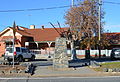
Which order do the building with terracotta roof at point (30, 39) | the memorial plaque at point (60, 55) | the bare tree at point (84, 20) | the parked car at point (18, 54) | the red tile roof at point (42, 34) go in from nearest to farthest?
the memorial plaque at point (60, 55), the parked car at point (18, 54), the bare tree at point (84, 20), the building with terracotta roof at point (30, 39), the red tile roof at point (42, 34)

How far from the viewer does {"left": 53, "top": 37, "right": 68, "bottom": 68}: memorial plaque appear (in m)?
17.7

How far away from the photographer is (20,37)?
43.0m

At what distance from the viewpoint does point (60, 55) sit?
1788cm

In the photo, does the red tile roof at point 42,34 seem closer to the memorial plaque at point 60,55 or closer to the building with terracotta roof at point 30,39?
the building with terracotta roof at point 30,39

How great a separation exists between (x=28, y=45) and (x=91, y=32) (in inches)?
455

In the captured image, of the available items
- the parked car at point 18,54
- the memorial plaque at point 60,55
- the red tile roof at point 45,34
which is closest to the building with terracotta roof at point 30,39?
the red tile roof at point 45,34

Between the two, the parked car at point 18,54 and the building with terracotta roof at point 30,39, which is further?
the building with terracotta roof at point 30,39

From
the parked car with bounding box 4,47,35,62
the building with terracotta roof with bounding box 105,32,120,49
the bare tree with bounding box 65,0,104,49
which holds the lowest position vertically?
the parked car with bounding box 4,47,35,62

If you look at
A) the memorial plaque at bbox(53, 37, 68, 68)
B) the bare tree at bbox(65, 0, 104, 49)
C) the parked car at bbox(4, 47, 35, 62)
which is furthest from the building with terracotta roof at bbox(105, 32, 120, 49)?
the memorial plaque at bbox(53, 37, 68, 68)

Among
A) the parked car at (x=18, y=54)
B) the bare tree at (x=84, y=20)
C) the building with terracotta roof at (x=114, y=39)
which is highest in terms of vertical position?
the bare tree at (x=84, y=20)

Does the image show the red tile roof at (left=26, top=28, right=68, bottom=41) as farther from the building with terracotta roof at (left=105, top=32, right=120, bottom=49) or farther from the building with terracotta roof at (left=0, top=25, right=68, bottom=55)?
the building with terracotta roof at (left=105, top=32, right=120, bottom=49)

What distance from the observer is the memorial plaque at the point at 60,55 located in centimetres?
1769

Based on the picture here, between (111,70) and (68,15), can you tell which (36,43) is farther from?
(111,70)

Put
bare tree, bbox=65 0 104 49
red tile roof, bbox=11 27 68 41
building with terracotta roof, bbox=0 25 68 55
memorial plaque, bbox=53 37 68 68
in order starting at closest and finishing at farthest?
memorial plaque, bbox=53 37 68 68
bare tree, bbox=65 0 104 49
building with terracotta roof, bbox=0 25 68 55
red tile roof, bbox=11 27 68 41
